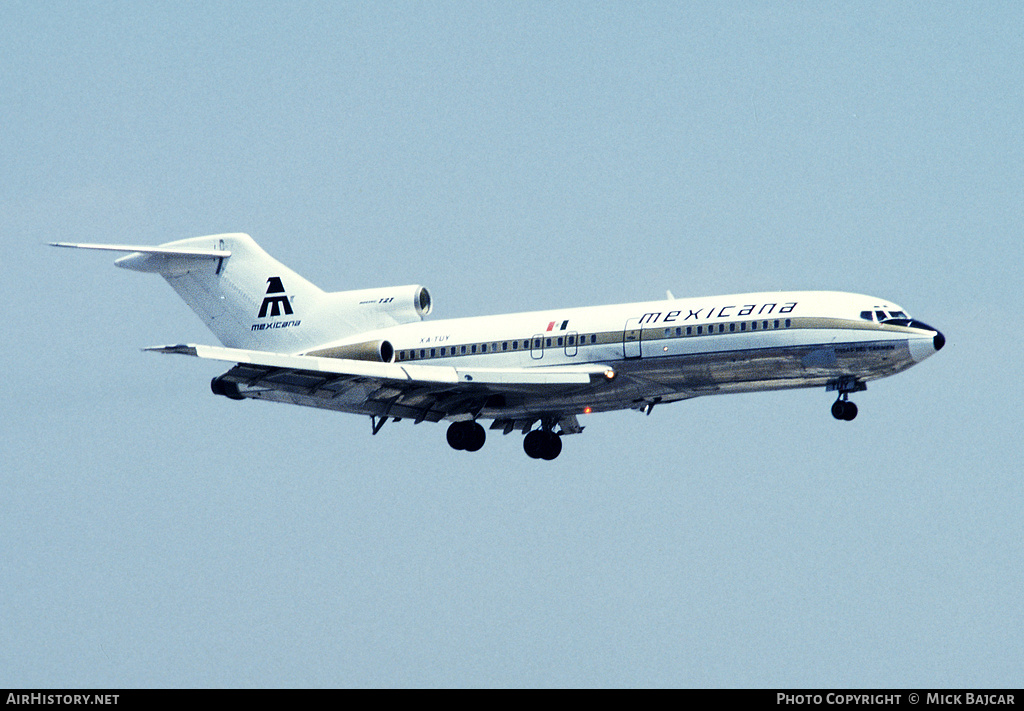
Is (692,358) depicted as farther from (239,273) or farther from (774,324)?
(239,273)

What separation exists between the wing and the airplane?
53 mm

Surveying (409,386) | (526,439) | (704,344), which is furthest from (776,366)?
(409,386)

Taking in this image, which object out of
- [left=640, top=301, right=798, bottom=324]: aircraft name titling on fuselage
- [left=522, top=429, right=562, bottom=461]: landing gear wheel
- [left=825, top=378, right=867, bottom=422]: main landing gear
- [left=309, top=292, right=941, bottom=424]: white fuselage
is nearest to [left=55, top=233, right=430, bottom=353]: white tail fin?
[left=309, top=292, right=941, bottom=424]: white fuselage

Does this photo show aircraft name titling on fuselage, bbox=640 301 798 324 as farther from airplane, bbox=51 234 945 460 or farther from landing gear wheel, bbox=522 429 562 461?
landing gear wheel, bbox=522 429 562 461

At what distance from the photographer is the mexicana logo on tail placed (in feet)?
155

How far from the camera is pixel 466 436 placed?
143 feet

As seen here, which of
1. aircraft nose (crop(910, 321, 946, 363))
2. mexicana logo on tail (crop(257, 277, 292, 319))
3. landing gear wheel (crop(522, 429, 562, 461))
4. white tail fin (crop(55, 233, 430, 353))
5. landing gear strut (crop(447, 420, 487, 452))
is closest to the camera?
aircraft nose (crop(910, 321, 946, 363))

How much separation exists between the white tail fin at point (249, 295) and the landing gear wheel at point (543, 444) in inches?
235

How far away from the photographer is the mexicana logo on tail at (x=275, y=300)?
4722 centimetres

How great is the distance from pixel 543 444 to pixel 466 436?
8.42ft

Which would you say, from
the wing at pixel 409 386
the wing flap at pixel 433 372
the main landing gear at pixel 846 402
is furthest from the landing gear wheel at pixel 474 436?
the main landing gear at pixel 846 402

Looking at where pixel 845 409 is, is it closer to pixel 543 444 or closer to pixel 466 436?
pixel 543 444

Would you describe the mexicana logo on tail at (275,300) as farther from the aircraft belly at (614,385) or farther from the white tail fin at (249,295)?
the aircraft belly at (614,385)

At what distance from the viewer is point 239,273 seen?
4791cm
